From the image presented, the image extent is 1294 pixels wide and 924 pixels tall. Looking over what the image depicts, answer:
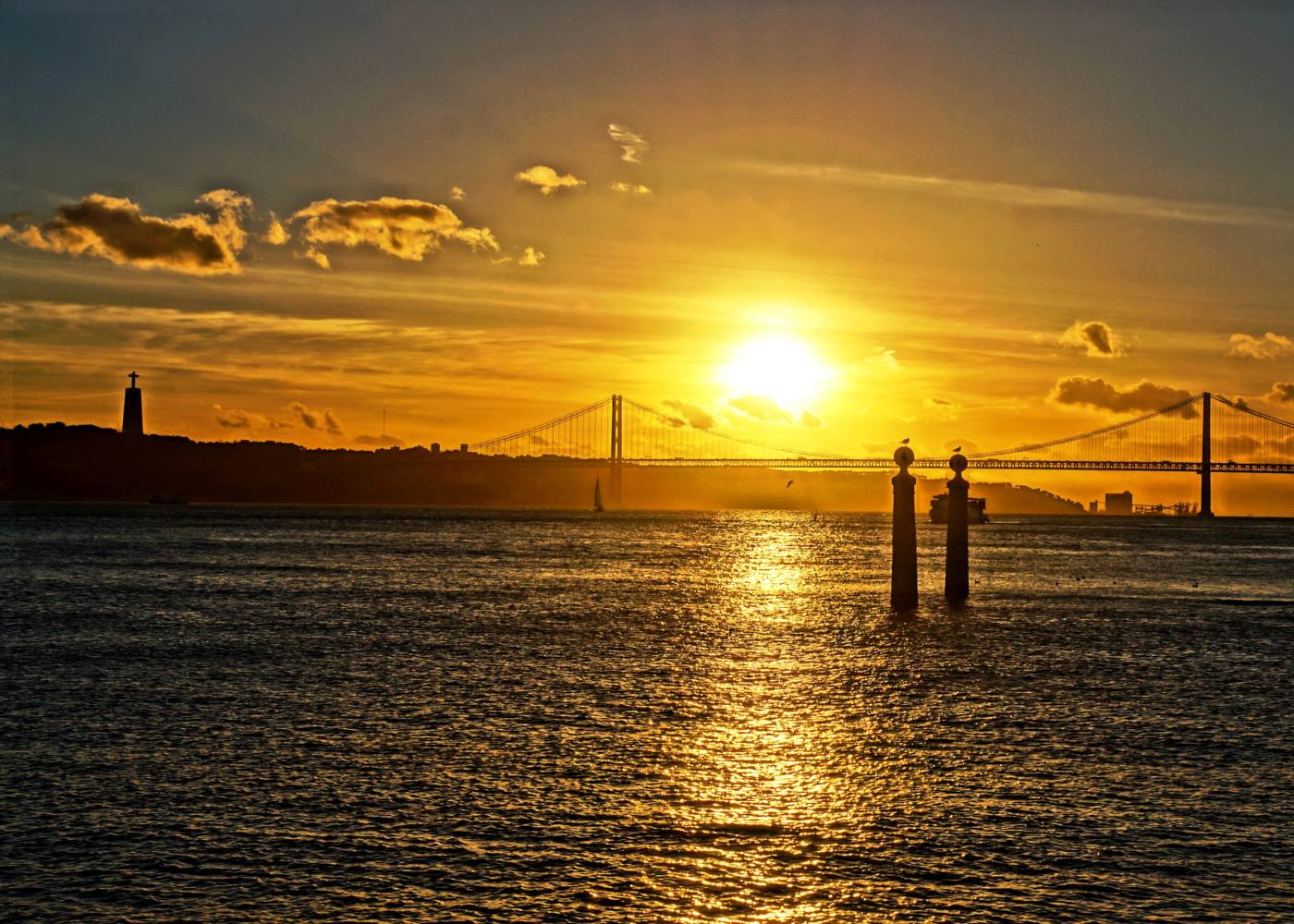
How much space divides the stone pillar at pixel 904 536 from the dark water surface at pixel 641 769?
5.24 feet

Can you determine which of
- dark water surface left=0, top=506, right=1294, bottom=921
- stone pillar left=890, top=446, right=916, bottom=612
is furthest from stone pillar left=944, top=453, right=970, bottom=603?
dark water surface left=0, top=506, right=1294, bottom=921

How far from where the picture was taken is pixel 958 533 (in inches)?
1078

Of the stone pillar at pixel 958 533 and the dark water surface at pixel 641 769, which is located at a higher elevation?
the stone pillar at pixel 958 533

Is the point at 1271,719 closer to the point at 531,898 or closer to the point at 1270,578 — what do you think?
the point at 531,898

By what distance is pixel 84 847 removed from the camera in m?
8.44

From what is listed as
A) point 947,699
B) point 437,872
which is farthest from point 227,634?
point 437,872

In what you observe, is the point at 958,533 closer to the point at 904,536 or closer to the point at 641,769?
the point at 904,536

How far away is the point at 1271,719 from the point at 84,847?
11.9m

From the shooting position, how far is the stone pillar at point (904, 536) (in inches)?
980

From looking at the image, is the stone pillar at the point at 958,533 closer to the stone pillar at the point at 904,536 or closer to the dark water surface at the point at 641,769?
the stone pillar at the point at 904,536

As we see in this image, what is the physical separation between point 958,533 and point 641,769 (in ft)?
59.0

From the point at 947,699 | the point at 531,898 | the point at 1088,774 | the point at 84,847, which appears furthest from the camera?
the point at 947,699

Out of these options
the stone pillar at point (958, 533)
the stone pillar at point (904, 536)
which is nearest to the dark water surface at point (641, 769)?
the stone pillar at point (904, 536)

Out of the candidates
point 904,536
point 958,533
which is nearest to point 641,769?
point 904,536
